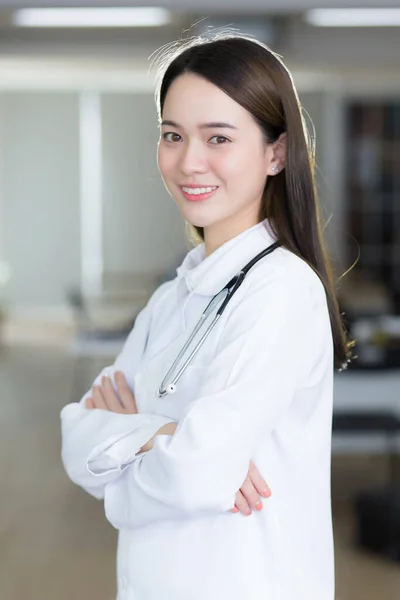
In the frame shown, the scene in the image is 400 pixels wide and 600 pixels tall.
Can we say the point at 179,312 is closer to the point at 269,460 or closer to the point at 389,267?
the point at 269,460

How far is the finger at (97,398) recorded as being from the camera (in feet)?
4.85

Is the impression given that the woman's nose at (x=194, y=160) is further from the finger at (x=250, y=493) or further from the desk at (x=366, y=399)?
the desk at (x=366, y=399)

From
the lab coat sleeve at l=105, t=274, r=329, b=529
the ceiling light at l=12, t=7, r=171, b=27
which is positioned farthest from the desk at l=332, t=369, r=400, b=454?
the lab coat sleeve at l=105, t=274, r=329, b=529

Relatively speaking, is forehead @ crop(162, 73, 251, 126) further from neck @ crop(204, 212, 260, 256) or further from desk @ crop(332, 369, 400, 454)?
desk @ crop(332, 369, 400, 454)

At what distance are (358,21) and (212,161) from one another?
262cm

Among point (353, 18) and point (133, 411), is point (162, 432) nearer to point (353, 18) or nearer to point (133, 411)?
point (133, 411)

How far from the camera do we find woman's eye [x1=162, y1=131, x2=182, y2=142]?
1298mm

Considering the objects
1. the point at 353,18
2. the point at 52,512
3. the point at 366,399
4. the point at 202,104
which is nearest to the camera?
the point at 202,104

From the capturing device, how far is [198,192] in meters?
1.27

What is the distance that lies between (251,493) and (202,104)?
490mm

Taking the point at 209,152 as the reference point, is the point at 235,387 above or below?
below

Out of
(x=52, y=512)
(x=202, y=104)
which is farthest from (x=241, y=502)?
(x=52, y=512)

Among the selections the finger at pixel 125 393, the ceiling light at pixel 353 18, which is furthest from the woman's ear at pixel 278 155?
the ceiling light at pixel 353 18

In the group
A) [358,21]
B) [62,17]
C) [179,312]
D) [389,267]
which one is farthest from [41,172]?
[389,267]
